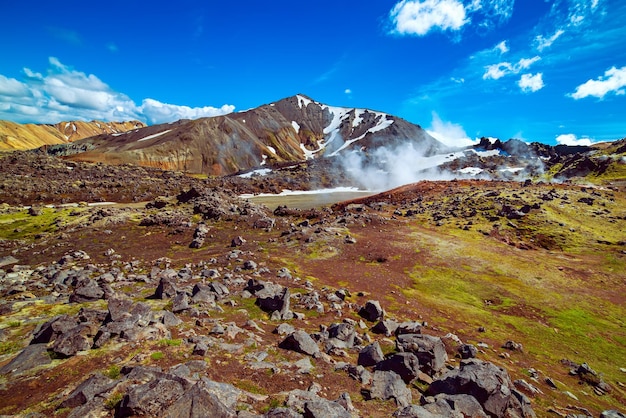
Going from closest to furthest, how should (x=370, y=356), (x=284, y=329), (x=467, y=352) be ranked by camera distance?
1. (x=370, y=356)
2. (x=284, y=329)
3. (x=467, y=352)

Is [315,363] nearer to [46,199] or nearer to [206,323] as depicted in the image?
[206,323]

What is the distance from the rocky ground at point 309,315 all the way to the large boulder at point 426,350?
0.10m

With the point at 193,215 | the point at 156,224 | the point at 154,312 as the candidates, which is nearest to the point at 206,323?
the point at 154,312

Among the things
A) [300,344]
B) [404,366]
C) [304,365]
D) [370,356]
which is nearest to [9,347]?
[300,344]

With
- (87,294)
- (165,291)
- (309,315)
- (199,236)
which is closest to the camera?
(87,294)

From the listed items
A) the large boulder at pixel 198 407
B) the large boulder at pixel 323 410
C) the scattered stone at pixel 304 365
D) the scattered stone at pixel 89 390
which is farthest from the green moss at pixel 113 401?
the scattered stone at pixel 304 365

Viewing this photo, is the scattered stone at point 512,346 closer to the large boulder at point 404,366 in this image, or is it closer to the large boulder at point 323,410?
the large boulder at point 404,366

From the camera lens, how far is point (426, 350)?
15195 mm

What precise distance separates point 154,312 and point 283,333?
6.94m

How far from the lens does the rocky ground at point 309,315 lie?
10883 millimetres

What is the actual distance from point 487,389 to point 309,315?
434 inches

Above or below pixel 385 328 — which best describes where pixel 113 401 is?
above

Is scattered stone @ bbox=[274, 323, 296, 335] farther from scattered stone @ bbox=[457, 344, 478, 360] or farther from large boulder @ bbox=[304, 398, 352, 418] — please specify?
scattered stone @ bbox=[457, 344, 478, 360]

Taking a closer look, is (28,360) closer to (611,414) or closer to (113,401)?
(113,401)
